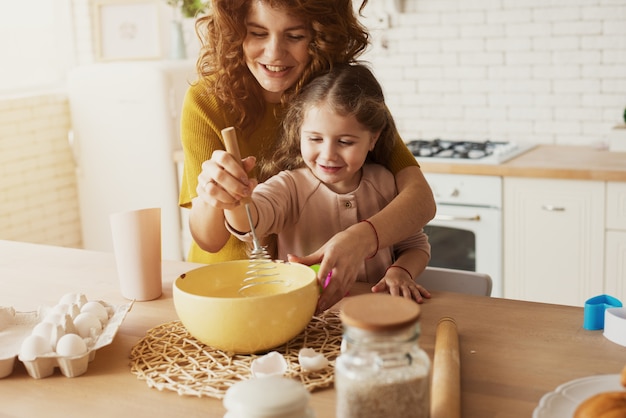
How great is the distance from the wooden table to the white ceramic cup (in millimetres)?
32

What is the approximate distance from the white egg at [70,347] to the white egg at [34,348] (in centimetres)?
2

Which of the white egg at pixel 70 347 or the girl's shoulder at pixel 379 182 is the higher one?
the girl's shoulder at pixel 379 182

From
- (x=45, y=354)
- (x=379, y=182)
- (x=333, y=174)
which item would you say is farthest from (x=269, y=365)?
(x=379, y=182)

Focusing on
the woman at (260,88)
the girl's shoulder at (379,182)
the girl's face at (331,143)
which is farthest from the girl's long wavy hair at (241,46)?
the girl's shoulder at (379,182)

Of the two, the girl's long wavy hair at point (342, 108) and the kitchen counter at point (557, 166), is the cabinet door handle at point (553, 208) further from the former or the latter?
the girl's long wavy hair at point (342, 108)

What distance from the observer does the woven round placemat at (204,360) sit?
1241 millimetres

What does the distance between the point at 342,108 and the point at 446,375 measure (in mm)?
892

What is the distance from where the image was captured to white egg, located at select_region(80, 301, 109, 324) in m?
1.45

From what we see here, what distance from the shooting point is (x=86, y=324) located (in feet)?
4.58

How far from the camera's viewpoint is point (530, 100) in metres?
3.89

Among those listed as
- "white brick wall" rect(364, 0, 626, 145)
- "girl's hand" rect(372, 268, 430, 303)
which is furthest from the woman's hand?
"white brick wall" rect(364, 0, 626, 145)

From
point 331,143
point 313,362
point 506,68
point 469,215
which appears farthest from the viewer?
point 506,68

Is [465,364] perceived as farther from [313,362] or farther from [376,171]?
[376,171]

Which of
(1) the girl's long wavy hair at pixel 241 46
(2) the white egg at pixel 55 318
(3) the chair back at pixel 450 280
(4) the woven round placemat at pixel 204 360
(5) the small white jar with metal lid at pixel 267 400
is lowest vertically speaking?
(3) the chair back at pixel 450 280
